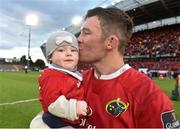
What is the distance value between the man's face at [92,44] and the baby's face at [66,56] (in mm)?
128

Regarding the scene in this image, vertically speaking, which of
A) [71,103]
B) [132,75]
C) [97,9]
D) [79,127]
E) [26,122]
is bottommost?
[26,122]

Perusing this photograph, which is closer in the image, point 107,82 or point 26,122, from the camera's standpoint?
point 107,82

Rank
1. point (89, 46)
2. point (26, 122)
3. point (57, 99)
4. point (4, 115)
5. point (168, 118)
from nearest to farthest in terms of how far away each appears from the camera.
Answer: point (168, 118)
point (57, 99)
point (89, 46)
point (26, 122)
point (4, 115)

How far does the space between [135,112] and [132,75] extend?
1.18ft

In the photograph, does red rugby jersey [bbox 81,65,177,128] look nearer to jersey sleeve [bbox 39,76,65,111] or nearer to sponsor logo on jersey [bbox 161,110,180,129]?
sponsor logo on jersey [bbox 161,110,180,129]

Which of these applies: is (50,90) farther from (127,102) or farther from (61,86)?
(127,102)

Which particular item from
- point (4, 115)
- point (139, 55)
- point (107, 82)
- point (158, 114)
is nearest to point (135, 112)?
point (158, 114)

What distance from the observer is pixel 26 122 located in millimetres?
9633

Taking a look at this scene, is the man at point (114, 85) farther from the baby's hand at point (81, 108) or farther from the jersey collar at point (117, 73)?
the baby's hand at point (81, 108)

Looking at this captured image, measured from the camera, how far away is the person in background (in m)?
3.22

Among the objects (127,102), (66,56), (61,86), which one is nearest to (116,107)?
(127,102)

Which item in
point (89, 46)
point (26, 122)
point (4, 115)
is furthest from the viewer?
point (4, 115)

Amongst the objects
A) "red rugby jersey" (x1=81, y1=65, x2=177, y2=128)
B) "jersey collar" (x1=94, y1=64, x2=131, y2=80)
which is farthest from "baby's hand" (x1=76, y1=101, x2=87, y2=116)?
"jersey collar" (x1=94, y1=64, x2=131, y2=80)

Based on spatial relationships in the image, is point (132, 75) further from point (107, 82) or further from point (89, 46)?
point (89, 46)
